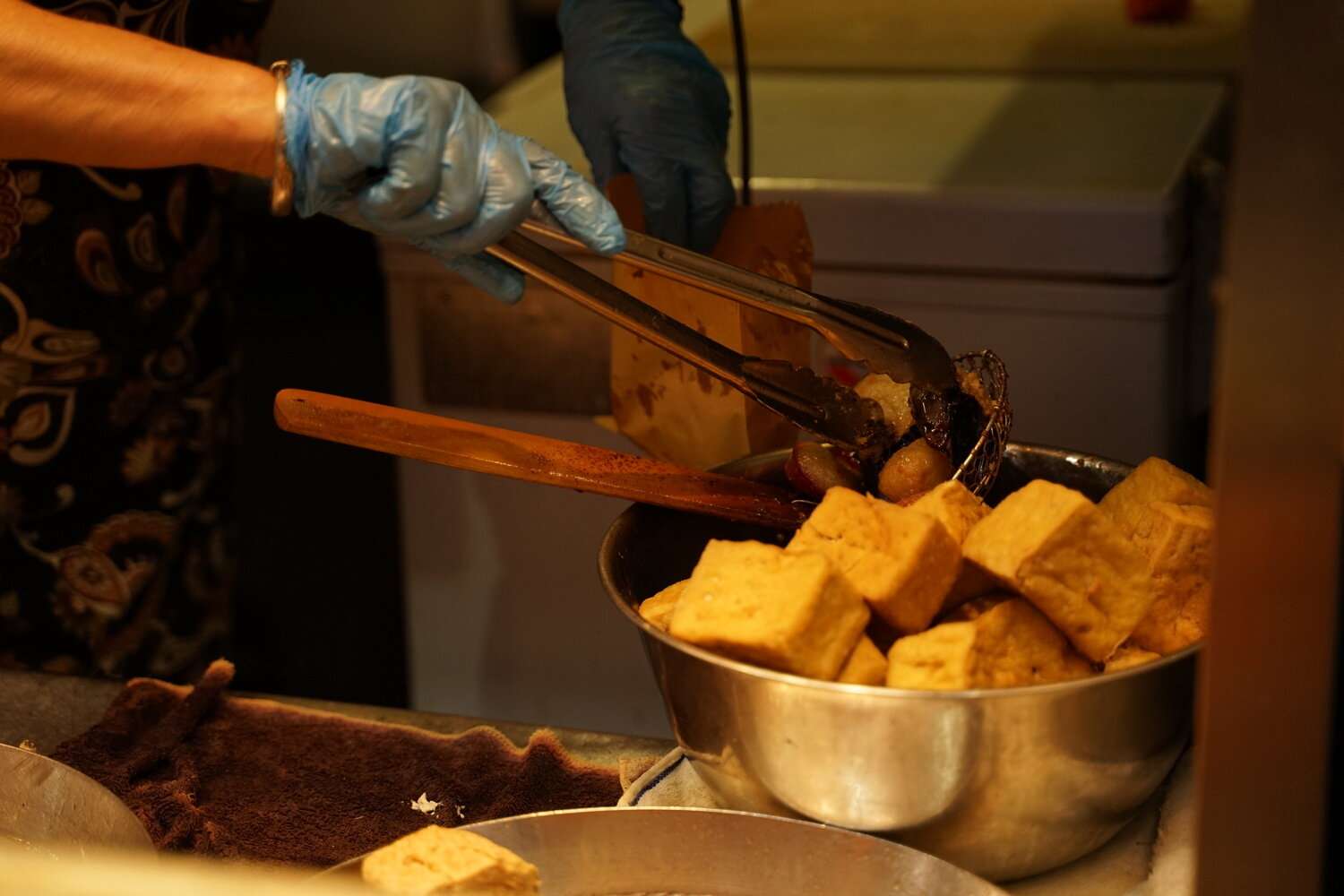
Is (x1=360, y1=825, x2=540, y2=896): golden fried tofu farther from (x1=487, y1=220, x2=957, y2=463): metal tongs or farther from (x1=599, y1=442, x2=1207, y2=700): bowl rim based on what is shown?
(x1=487, y1=220, x2=957, y2=463): metal tongs

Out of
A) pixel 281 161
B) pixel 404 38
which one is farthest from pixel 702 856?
pixel 404 38

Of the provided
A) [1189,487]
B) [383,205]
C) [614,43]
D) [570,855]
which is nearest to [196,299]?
[614,43]

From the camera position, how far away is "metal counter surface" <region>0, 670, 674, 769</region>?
1.00 m

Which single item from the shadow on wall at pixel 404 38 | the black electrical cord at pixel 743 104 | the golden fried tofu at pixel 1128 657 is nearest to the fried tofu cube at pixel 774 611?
the golden fried tofu at pixel 1128 657

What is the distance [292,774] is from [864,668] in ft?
1.39

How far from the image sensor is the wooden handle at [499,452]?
3.02ft

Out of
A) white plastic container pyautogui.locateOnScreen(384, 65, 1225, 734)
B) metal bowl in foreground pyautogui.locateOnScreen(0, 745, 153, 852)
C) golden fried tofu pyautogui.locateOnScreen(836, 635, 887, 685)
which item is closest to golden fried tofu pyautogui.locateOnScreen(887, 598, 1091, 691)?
golden fried tofu pyautogui.locateOnScreen(836, 635, 887, 685)

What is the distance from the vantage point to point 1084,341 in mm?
1528

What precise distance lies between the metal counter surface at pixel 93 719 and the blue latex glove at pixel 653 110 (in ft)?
1.36

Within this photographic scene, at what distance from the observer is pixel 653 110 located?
120cm

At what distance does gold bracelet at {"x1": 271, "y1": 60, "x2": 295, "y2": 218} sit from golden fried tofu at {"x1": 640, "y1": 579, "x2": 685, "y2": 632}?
32 cm

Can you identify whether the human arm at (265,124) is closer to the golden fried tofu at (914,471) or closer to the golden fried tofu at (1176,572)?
the golden fried tofu at (914,471)

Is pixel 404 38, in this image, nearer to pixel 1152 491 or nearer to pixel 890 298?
pixel 890 298

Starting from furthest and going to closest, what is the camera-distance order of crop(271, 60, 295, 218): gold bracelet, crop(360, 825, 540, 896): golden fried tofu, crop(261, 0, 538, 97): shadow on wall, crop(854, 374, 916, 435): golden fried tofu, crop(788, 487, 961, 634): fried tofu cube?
crop(261, 0, 538, 97): shadow on wall
crop(854, 374, 916, 435): golden fried tofu
crop(271, 60, 295, 218): gold bracelet
crop(788, 487, 961, 634): fried tofu cube
crop(360, 825, 540, 896): golden fried tofu
